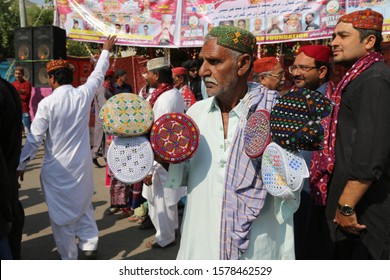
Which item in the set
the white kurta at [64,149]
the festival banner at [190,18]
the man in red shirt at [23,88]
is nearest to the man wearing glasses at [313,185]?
the white kurta at [64,149]

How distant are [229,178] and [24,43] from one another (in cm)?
735

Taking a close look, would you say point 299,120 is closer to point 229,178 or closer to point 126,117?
point 229,178

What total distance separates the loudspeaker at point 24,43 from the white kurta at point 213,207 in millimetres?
6867

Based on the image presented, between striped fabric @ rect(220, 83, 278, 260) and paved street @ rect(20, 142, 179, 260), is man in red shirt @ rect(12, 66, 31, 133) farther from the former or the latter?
striped fabric @ rect(220, 83, 278, 260)

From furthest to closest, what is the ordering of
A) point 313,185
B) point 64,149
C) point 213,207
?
point 64,149 < point 313,185 < point 213,207

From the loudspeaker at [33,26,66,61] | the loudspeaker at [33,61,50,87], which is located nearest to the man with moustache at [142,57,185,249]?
the loudspeaker at [33,26,66,61]

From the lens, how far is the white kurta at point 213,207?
149 centimetres

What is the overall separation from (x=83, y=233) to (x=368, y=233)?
8.04ft

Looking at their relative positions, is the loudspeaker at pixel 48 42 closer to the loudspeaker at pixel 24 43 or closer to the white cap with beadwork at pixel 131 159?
the loudspeaker at pixel 24 43

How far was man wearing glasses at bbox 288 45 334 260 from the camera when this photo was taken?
199 cm

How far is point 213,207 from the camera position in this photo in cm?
152

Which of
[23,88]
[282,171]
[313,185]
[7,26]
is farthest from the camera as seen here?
[7,26]

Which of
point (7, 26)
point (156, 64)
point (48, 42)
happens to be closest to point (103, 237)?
point (156, 64)

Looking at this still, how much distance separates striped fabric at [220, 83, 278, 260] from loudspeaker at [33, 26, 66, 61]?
251 inches
